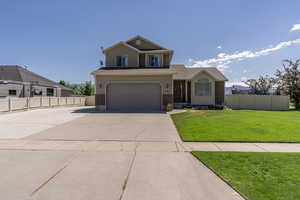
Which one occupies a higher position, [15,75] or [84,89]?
[15,75]

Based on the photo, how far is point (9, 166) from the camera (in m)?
3.79

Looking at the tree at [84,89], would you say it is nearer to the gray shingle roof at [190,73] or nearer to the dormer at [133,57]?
the dormer at [133,57]

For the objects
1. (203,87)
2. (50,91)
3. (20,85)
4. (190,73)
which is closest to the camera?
(203,87)

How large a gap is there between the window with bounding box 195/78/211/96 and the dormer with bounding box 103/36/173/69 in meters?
4.31

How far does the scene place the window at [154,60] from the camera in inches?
707

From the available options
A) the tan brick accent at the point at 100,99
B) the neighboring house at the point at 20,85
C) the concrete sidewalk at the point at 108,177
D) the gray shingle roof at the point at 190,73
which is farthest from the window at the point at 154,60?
the neighboring house at the point at 20,85

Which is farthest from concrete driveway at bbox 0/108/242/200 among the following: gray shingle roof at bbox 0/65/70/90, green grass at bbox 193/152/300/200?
gray shingle roof at bbox 0/65/70/90

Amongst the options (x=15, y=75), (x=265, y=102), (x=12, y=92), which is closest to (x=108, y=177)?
(x=265, y=102)

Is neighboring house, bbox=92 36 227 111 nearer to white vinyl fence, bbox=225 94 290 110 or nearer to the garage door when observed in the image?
the garage door

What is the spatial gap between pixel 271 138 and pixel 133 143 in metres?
5.47

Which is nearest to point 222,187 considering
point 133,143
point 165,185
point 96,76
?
point 165,185

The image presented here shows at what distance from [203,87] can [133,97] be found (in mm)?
8368

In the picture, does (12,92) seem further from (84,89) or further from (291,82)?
(291,82)

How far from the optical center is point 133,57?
58.1 feet
